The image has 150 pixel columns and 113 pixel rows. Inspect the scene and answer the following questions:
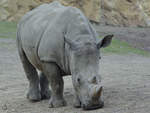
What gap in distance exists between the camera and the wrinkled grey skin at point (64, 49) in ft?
14.8

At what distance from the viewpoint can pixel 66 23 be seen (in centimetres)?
502

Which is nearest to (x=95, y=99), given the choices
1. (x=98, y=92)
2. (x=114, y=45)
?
(x=98, y=92)

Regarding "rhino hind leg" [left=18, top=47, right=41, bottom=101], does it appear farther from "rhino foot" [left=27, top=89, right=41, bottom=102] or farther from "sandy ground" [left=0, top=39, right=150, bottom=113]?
"sandy ground" [left=0, top=39, right=150, bottom=113]

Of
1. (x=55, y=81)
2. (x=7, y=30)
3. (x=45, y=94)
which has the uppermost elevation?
(x=55, y=81)

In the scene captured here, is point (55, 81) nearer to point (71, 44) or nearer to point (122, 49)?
point (71, 44)

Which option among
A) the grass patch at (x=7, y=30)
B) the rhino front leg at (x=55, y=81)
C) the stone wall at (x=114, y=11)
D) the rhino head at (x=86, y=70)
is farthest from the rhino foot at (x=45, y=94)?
the stone wall at (x=114, y=11)

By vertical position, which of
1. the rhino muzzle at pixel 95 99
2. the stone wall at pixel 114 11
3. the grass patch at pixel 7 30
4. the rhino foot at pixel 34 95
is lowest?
the stone wall at pixel 114 11

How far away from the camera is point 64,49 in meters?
4.84

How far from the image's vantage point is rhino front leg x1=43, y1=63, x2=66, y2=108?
4996mm

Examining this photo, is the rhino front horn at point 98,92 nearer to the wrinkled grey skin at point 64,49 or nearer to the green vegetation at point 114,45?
the wrinkled grey skin at point 64,49

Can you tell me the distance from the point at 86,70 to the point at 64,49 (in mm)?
494

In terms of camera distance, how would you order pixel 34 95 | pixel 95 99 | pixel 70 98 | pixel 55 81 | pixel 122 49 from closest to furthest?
pixel 95 99 < pixel 55 81 < pixel 70 98 < pixel 34 95 < pixel 122 49

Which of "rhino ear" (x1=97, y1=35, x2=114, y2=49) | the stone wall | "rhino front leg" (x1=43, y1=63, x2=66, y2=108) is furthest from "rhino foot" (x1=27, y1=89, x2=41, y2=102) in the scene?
the stone wall

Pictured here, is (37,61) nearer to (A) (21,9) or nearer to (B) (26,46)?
(B) (26,46)
